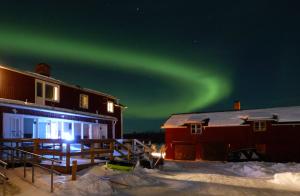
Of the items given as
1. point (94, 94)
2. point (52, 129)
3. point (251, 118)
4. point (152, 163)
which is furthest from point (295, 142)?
point (52, 129)

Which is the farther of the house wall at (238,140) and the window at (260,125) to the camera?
the window at (260,125)

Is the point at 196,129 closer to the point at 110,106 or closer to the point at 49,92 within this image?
the point at 110,106

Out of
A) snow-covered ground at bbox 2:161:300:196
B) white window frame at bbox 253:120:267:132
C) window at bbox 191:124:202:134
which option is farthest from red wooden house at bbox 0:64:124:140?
white window frame at bbox 253:120:267:132

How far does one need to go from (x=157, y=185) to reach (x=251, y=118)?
2237 centimetres

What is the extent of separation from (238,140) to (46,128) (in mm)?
20607

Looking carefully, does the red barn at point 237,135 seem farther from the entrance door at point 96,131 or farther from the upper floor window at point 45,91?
the upper floor window at point 45,91

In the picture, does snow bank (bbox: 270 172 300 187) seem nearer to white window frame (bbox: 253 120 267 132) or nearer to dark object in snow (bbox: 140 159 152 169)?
dark object in snow (bbox: 140 159 152 169)

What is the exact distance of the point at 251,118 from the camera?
1400 inches

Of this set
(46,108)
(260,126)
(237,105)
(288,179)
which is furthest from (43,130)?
(237,105)

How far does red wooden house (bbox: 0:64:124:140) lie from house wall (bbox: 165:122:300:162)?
8.42m

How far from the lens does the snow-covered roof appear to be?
34969mm

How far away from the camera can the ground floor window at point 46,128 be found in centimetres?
2242

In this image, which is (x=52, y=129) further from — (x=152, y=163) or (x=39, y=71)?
(x=152, y=163)

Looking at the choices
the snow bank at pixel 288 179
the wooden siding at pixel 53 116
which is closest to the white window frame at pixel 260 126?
the wooden siding at pixel 53 116
